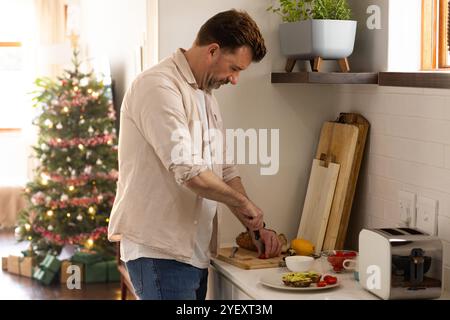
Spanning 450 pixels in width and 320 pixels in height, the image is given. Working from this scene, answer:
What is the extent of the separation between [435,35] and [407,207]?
589 mm

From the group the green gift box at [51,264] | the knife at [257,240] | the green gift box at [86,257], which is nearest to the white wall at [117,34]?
the green gift box at [86,257]

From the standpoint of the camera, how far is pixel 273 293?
89.3 inches

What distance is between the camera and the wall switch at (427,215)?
232 centimetres

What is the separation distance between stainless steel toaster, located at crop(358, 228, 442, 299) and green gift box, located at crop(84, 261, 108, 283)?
3.56 metres

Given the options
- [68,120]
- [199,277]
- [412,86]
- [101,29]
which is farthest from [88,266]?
[412,86]

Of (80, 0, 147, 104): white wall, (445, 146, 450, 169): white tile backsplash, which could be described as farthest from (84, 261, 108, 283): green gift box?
(445, 146, 450, 169): white tile backsplash

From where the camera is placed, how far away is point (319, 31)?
→ 261 centimetres

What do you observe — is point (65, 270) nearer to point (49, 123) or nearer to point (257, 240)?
point (49, 123)

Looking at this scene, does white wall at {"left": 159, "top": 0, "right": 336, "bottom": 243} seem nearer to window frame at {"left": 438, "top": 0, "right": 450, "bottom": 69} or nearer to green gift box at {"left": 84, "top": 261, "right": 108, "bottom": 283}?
window frame at {"left": 438, "top": 0, "right": 450, "bottom": 69}

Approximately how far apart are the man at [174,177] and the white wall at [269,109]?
325 millimetres

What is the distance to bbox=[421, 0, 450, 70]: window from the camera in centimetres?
253

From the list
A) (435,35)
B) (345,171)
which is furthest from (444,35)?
(345,171)

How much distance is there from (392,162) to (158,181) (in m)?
0.81

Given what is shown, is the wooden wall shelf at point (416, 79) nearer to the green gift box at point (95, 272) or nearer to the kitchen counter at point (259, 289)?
the kitchen counter at point (259, 289)
